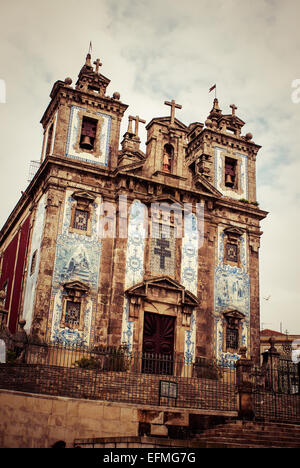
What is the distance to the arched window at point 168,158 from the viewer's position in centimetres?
2558

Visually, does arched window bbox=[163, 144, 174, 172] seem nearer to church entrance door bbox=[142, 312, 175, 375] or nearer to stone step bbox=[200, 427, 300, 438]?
church entrance door bbox=[142, 312, 175, 375]

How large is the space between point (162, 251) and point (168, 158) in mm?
4989

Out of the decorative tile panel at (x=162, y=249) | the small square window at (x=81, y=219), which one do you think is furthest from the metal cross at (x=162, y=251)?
the small square window at (x=81, y=219)

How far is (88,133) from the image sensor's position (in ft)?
81.8

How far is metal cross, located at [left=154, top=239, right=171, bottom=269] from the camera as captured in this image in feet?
77.7

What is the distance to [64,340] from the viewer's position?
20.9m

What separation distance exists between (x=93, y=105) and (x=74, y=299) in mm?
9559

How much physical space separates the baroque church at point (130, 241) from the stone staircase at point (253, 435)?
7925 millimetres

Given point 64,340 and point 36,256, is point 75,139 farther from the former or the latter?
point 64,340

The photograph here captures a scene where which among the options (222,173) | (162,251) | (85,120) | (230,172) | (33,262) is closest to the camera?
(33,262)

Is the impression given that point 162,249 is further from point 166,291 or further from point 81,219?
point 81,219

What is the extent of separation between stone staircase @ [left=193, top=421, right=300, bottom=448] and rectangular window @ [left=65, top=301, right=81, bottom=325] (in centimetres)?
839

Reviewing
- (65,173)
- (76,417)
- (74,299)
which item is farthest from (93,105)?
(76,417)

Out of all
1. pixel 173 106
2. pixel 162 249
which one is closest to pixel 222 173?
pixel 173 106
